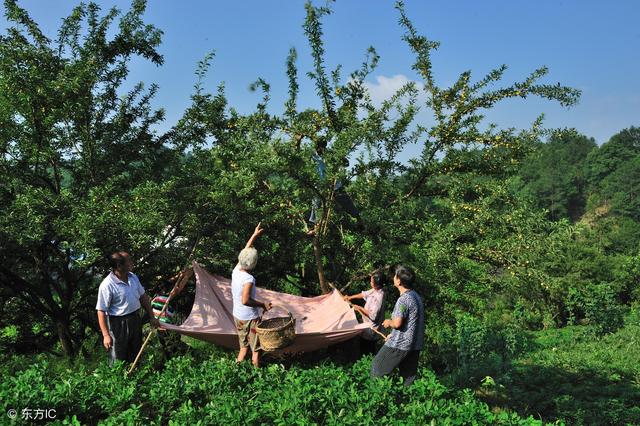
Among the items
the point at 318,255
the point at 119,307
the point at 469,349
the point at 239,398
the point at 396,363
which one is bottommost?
the point at 469,349

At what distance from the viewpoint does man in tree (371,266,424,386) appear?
4.28m

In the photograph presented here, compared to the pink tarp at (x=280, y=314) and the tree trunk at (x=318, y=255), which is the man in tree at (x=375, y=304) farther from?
the tree trunk at (x=318, y=255)

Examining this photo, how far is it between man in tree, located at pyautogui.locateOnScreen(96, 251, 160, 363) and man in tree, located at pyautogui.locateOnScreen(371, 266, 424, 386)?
6.56 feet

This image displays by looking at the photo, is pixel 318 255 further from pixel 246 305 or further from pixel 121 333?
pixel 121 333

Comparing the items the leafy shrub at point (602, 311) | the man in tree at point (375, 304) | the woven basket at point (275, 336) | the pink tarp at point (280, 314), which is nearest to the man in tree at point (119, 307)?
the pink tarp at point (280, 314)

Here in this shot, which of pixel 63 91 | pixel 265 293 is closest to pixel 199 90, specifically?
pixel 63 91

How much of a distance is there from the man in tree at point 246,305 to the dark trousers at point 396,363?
1101mm

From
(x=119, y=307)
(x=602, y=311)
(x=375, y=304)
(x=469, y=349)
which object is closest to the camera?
(x=119, y=307)

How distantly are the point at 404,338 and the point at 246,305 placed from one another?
4.68ft

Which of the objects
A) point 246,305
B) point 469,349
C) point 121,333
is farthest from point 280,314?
point 469,349

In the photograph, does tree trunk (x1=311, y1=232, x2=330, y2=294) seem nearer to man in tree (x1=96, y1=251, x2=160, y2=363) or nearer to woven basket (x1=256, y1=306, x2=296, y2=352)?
woven basket (x1=256, y1=306, x2=296, y2=352)

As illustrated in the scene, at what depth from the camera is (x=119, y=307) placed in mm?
4652

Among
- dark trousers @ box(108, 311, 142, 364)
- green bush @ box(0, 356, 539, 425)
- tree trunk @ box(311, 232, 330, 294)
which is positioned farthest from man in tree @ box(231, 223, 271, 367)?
tree trunk @ box(311, 232, 330, 294)

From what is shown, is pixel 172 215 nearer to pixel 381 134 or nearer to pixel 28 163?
pixel 28 163
